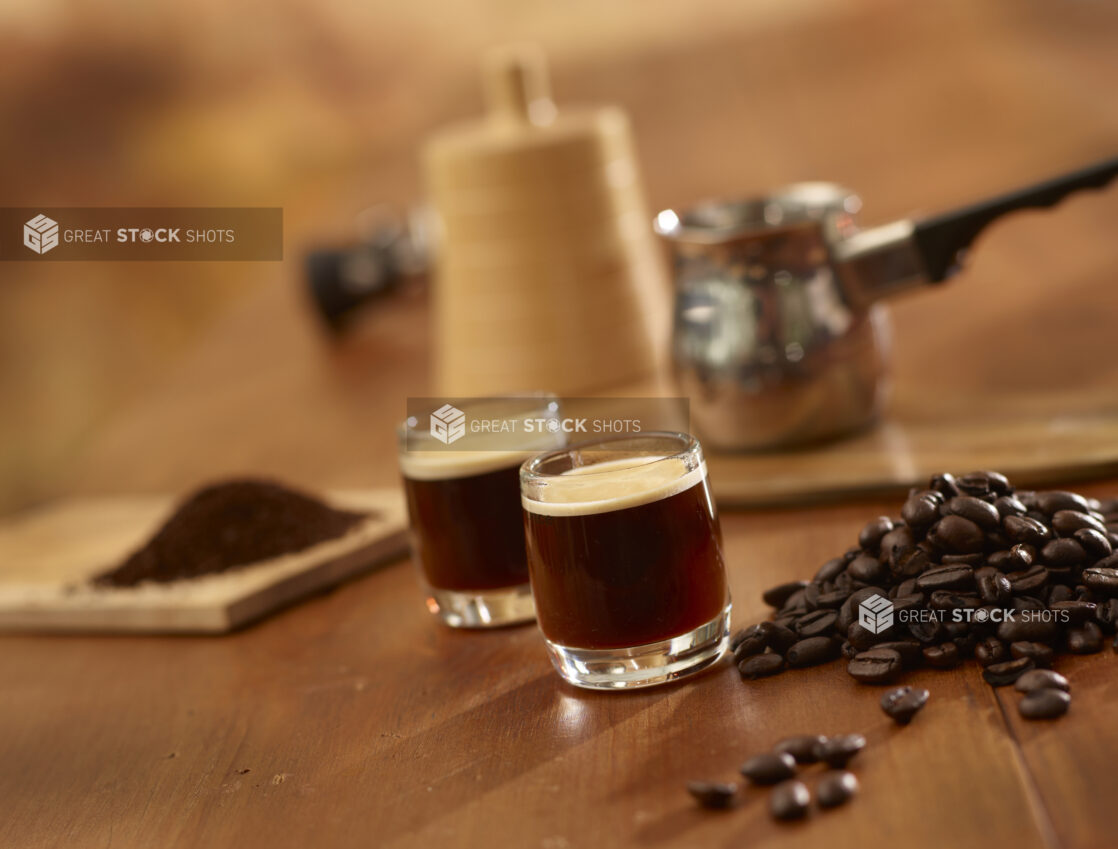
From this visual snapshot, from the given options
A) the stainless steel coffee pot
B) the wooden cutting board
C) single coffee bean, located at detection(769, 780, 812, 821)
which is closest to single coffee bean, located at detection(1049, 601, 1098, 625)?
single coffee bean, located at detection(769, 780, 812, 821)

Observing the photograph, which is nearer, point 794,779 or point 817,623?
point 794,779

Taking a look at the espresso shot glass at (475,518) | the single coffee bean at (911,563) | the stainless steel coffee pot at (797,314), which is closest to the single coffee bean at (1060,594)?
the single coffee bean at (911,563)

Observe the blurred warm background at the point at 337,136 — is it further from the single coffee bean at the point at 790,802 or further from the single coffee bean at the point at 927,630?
the single coffee bean at the point at 790,802

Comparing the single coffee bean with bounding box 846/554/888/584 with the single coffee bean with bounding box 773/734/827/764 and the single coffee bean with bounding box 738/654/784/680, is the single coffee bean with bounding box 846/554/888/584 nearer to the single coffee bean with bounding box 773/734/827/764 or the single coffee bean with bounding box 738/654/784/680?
the single coffee bean with bounding box 738/654/784/680

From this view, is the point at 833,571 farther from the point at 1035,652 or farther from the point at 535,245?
the point at 535,245

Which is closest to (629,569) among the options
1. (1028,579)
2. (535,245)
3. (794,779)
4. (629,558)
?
(629,558)
